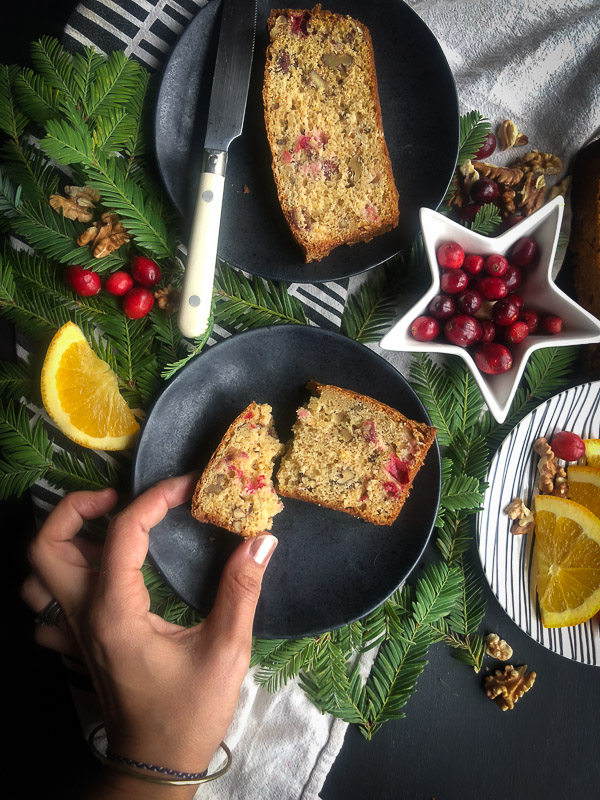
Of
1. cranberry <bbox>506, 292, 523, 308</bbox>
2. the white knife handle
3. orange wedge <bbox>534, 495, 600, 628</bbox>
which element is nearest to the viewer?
the white knife handle

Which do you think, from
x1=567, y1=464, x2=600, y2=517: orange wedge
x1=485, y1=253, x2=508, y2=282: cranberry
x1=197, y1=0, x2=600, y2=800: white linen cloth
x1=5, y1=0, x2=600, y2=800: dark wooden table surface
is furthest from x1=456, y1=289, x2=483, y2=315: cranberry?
x1=5, y1=0, x2=600, y2=800: dark wooden table surface

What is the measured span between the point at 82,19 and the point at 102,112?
381 mm

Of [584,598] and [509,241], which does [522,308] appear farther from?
[584,598]

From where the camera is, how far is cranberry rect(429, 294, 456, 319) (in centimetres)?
219

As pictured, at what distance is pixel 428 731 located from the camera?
2.51 meters

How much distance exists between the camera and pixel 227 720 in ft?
6.34

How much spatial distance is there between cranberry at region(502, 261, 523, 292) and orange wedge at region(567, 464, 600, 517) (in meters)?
0.74

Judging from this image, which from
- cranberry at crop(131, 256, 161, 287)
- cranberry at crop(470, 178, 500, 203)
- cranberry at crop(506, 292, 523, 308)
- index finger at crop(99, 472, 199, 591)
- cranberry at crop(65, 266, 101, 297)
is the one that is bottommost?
index finger at crop(99, 472, 199, 591)

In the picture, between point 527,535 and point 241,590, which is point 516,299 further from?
point 241,590

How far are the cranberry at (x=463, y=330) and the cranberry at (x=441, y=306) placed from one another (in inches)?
1.2

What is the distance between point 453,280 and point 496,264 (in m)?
0.17

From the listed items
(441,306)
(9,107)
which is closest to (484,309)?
(441,306)

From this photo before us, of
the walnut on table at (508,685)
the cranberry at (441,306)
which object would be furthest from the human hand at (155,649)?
the walnut on table at (508,685)

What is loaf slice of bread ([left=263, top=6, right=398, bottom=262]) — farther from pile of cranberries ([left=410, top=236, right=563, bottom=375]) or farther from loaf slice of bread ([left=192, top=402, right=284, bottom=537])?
loaf slice of bread ([left=192, top=402, right=284, bottom=537])
